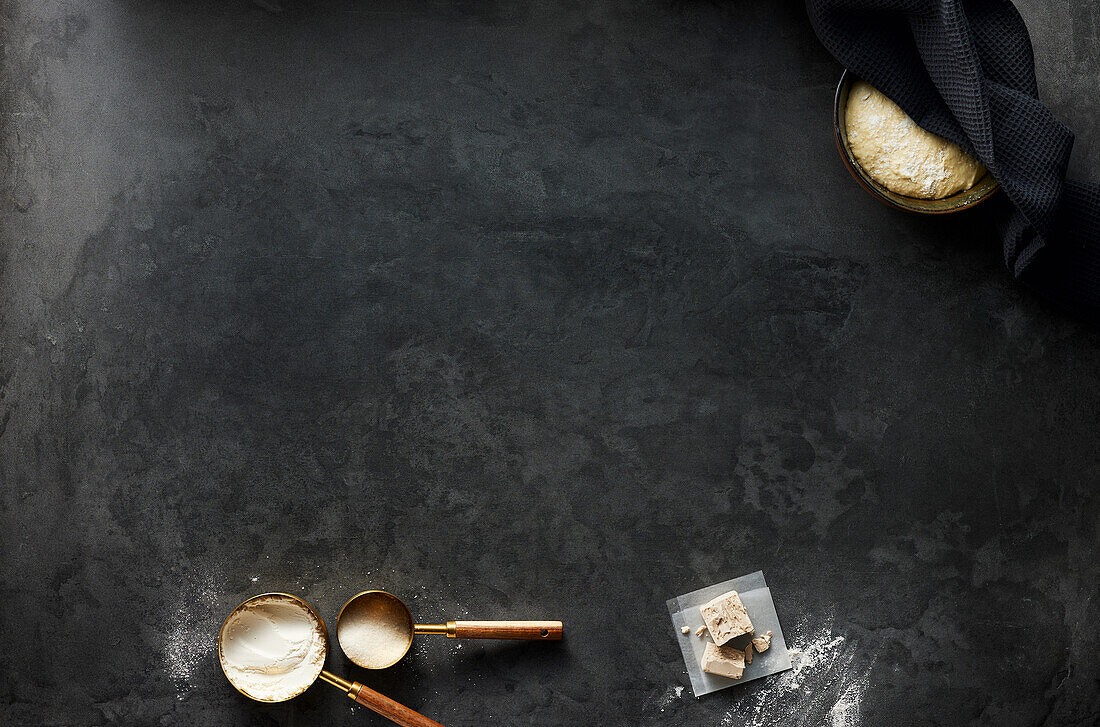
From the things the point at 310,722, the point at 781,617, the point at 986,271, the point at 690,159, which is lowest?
the point at 310,722

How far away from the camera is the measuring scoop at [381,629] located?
173cm

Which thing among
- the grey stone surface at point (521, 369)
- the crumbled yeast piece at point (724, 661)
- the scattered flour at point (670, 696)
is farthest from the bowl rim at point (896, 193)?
the scattered flour at point (670, 696)

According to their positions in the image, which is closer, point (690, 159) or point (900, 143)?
point (900, 143)

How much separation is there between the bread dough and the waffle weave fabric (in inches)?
1.2

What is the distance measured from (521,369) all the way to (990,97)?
1242 mm

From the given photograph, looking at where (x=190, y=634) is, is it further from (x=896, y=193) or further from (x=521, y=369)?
(x=896, y=193)

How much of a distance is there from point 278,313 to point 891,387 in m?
1.53

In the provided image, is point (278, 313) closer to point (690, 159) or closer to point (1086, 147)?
point (690, 159)

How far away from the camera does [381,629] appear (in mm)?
1753

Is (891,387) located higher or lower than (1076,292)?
lower

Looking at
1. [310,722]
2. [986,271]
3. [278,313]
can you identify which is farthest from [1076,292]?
[310,722]

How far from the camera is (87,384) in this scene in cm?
179

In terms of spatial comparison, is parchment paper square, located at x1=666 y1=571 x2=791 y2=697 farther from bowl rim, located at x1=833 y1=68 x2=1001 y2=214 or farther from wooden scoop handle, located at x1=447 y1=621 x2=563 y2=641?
bowl rim, located at x1=833 y1=68 x2=1001 y2=214

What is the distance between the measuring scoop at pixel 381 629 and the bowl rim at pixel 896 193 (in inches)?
50.1
